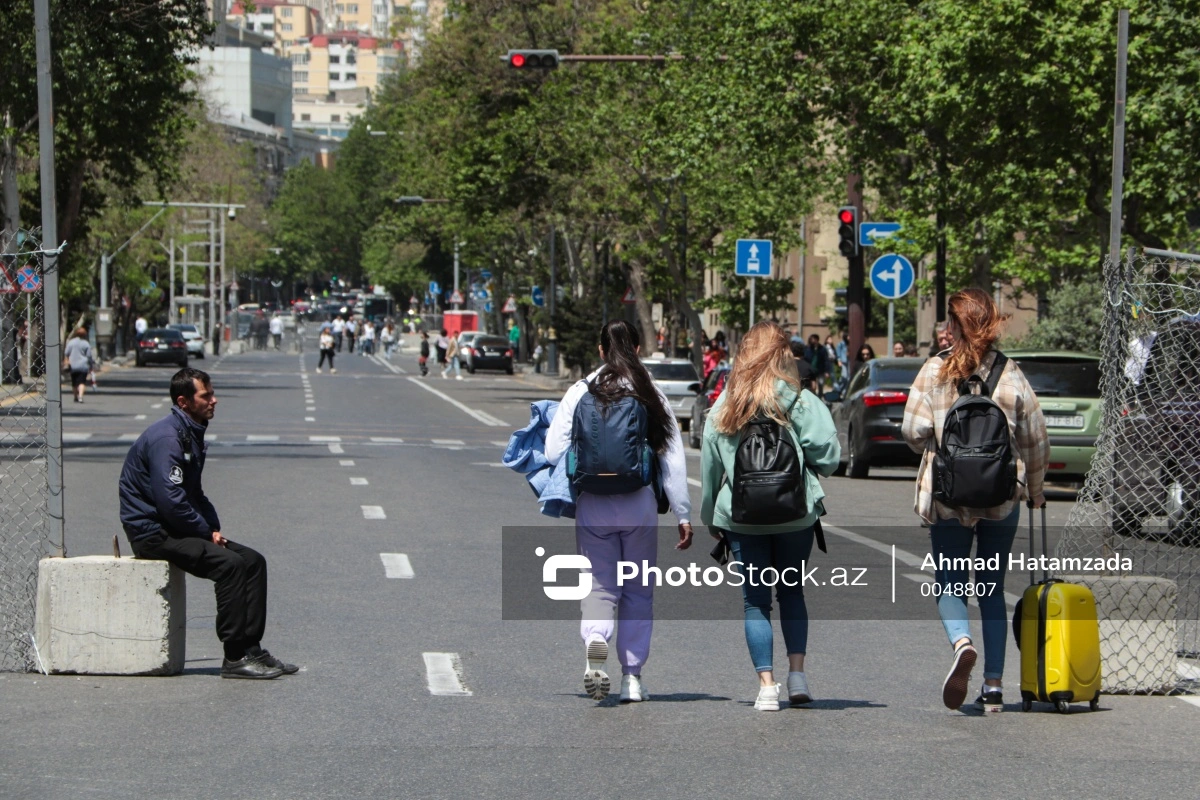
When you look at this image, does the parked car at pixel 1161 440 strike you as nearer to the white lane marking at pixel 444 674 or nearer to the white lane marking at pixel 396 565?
the white lane marking at pixel 444 674

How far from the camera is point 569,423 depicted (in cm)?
833

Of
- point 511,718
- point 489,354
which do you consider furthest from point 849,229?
point 489,354

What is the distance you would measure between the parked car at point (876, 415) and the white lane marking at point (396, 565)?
28.8 feet

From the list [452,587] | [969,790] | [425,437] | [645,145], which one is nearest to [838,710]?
[969,790]

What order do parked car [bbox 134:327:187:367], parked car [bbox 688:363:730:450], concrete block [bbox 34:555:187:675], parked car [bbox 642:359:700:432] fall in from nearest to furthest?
1. concrete block [bbox 34:555:187:675]
2. parked car [bbox 688:363:730:450]
3. parked car [bbox 642:359:700:432]
4. parked car [bbox 134:327:187:367]

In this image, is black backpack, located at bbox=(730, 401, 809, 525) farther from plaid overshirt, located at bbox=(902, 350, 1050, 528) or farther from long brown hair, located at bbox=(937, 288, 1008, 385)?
long brown hair, located at bbox=(937, 288, 1008, 385)

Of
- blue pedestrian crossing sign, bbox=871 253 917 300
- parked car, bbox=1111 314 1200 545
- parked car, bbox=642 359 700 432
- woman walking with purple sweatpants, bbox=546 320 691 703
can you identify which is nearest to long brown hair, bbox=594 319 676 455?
woman walking with purple sweatpants, bbox=546 320 691 703

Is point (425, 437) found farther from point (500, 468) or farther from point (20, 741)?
point (20, 741)

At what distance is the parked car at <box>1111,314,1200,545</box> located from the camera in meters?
10.8

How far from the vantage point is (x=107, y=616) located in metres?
8.92

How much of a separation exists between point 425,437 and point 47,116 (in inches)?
828

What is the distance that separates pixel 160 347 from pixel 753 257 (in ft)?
137

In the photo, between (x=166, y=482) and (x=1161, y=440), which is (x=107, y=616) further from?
(x=1161, y=440)

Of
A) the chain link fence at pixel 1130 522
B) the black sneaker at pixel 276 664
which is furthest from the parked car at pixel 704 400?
the black sneaker at pixel 276 664
